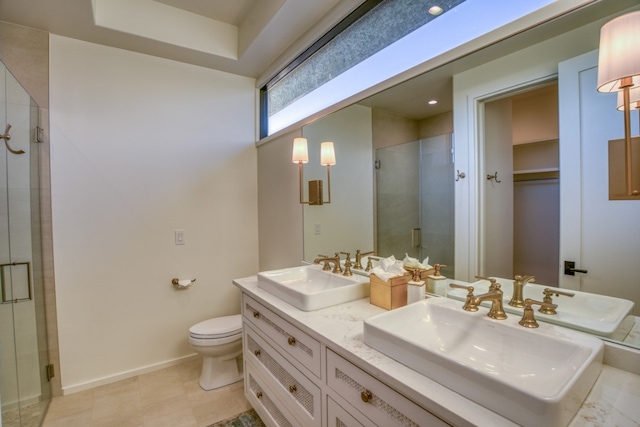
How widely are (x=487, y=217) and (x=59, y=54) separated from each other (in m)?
2.93

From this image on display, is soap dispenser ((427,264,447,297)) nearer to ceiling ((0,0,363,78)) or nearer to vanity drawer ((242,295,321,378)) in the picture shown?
vanity drawer ((242,295,321,378))

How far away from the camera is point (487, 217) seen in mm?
1253

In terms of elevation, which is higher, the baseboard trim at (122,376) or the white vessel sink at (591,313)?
the white vessel sink at (591,313)

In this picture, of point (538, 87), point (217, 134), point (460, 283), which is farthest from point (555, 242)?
point (217, 134)

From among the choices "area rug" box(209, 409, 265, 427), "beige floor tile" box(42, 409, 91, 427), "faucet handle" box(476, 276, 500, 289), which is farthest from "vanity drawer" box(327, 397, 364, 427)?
"beige floor tile" box(42, 409, 91, 427)

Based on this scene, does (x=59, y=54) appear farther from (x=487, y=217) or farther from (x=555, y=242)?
(x=555, y=242)

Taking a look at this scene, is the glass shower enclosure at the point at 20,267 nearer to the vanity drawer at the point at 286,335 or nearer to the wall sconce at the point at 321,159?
the vanity drawer at the point at 286,335

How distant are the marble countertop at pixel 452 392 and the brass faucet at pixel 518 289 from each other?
27 centimetres

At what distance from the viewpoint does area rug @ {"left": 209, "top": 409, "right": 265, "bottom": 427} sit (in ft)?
5.91

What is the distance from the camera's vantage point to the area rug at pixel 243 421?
70.9 inches

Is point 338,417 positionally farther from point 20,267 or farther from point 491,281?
point 20,267

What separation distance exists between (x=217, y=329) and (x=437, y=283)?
5.43 ft

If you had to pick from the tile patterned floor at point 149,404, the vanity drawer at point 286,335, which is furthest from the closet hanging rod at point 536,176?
the tile patterned floor at point 149,404

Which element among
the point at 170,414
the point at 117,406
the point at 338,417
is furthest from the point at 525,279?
the point at 117,406
